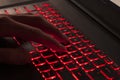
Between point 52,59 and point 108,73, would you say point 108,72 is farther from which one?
point 52,59

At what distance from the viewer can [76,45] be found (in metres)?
0.83

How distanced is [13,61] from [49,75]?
4.3 inches

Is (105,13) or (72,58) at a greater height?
(105,13)

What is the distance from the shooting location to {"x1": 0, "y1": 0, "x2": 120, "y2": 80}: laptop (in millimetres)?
710

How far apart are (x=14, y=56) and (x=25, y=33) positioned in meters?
0.09

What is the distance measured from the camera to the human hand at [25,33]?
716mm

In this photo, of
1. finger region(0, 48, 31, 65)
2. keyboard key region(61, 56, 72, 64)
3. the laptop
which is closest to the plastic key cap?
the laptop

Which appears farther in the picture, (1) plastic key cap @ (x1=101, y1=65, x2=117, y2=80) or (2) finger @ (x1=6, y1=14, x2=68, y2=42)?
(2) finger @ (x1=6, y1=14, x2=68, y2=42)

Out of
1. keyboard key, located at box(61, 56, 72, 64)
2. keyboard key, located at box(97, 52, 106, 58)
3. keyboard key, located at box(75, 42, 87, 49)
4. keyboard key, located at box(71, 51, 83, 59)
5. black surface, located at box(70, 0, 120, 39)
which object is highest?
black surface, located at box(70, 0, 120, 39)

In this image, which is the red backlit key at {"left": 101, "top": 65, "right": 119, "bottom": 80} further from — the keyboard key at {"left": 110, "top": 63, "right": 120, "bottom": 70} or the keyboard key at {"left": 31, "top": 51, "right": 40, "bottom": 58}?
the keyboard key at {"left": 31, "top": 51, "right": 40, "bottom": 58}

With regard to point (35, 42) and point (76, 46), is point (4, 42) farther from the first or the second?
point (76, 46)

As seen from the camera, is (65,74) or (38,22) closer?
(65,74)

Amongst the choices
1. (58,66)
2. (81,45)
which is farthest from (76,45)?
(58,66)

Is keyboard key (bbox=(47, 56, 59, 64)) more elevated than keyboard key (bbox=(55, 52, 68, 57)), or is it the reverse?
keyboard key (bbox=(55, 52, 68, 57))
